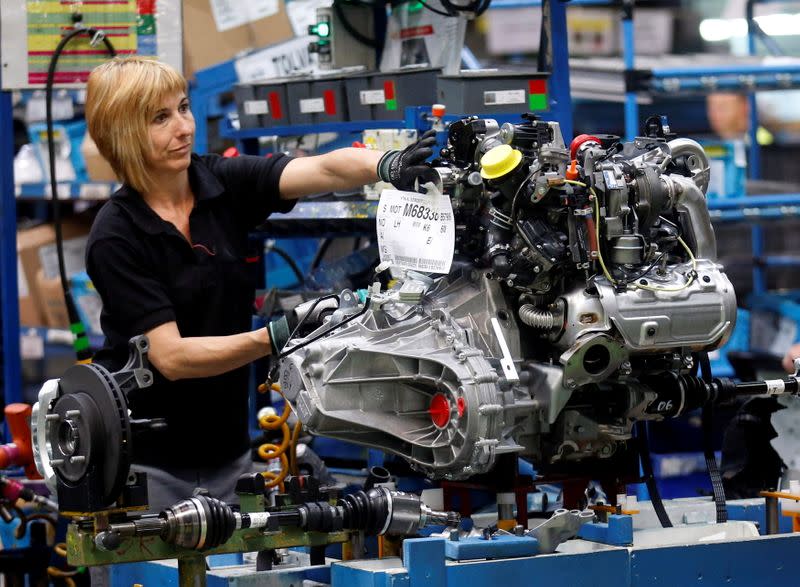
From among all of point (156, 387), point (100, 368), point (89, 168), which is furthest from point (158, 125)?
point (89, 168)

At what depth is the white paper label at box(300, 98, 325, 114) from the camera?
202 inches

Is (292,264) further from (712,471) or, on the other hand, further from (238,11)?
(712,471)

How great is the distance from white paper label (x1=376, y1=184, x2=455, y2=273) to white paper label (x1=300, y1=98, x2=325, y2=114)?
171cm

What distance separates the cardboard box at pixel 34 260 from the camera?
7832mm

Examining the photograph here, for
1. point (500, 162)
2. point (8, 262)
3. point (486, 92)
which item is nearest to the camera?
point (500, 162)

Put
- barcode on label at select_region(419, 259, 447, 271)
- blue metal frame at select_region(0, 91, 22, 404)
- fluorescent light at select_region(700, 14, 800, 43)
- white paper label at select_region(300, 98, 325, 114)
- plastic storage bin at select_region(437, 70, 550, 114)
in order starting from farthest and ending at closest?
fluorescent light at select_region(700, 14, 800, 43) → blue metal frame at select_region(0, 91, 22, 404) → white paper label at select_region(300, 98, 325, 114) → plastic storage bin at select_region(437, 70, 550, 114) → barcode on label at select_region(419, 259, 447, 271)

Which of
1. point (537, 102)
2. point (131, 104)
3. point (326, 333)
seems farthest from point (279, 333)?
point (537, 102)

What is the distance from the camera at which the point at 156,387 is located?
3.81 m

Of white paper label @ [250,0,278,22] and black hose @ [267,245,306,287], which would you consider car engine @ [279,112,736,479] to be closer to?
black hose @ [267,245,306,287]

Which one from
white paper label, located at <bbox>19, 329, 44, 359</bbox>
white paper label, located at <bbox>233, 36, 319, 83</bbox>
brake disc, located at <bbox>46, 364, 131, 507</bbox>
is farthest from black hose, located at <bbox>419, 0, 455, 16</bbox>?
white paper label, located at <bbox>19, 329, 44, 359</bbox>

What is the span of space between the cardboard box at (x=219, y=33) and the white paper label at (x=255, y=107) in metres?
1.48

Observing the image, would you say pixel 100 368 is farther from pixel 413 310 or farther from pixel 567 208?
pixel 567 208

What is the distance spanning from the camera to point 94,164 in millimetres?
7227

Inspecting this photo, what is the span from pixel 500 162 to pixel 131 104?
105 cm
